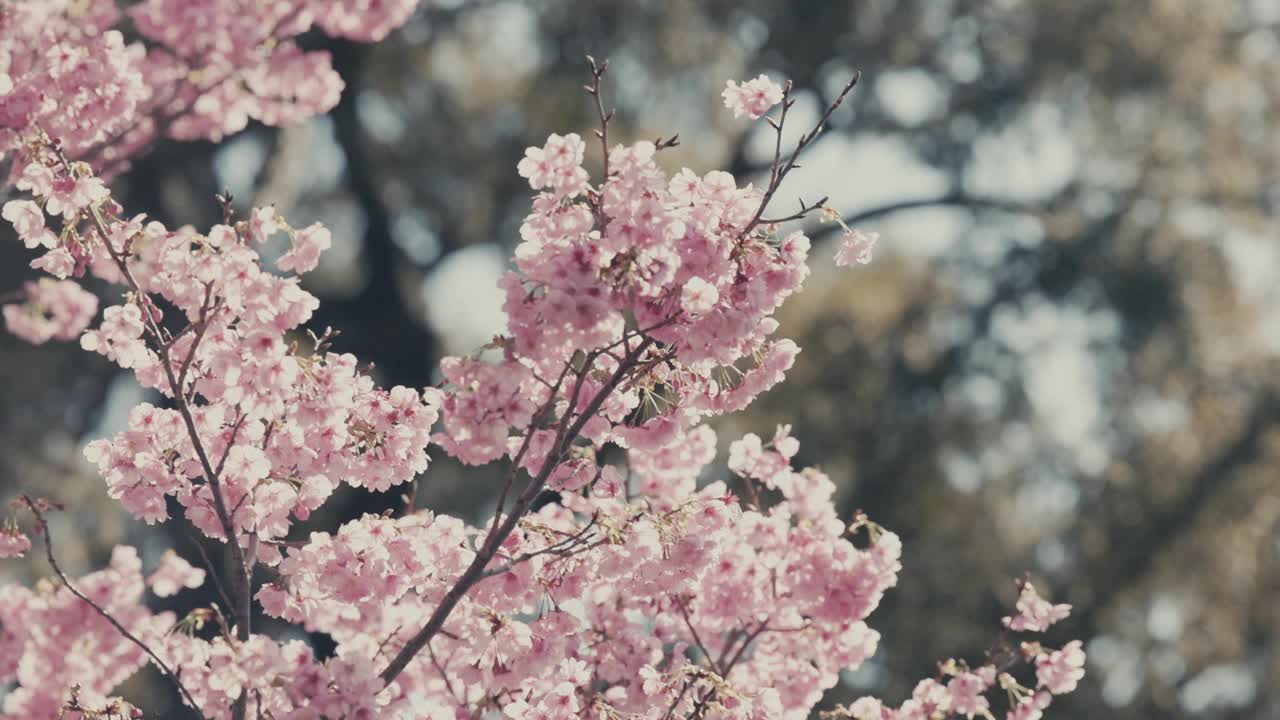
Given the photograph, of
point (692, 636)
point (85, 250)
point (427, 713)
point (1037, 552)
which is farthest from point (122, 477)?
point (1037, 552)

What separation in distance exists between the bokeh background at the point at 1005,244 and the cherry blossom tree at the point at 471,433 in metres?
4.98

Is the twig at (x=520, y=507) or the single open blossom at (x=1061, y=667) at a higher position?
the single open blossom at (x=1061, y=667)

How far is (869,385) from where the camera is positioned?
943cm

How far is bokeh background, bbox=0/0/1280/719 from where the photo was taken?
9.27 metres

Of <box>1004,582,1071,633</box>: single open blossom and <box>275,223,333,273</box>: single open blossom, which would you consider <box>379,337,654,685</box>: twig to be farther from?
<box>1004,582,1071,633</box>: single open blossom

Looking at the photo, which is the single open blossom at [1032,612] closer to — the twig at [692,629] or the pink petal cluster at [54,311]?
the twig at [692,629]

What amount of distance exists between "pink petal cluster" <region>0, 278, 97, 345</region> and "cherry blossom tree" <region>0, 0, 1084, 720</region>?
32 millimetres

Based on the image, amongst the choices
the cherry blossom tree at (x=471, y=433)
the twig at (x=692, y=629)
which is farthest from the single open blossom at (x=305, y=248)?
the twig at (x=692, y=629)

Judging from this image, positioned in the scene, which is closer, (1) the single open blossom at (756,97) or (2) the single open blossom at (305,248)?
(1) the single open blossom at (756,97)

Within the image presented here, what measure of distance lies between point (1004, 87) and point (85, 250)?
762 centimetres

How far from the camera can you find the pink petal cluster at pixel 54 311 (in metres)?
4.20

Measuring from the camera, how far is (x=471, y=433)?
2984 mm

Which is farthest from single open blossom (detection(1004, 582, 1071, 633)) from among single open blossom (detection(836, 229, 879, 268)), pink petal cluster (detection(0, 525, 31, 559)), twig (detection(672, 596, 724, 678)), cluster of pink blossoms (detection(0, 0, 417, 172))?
pink petal cluster (detection(0, 525, 31, 559))

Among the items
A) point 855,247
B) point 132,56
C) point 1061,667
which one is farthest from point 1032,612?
point 132,56
